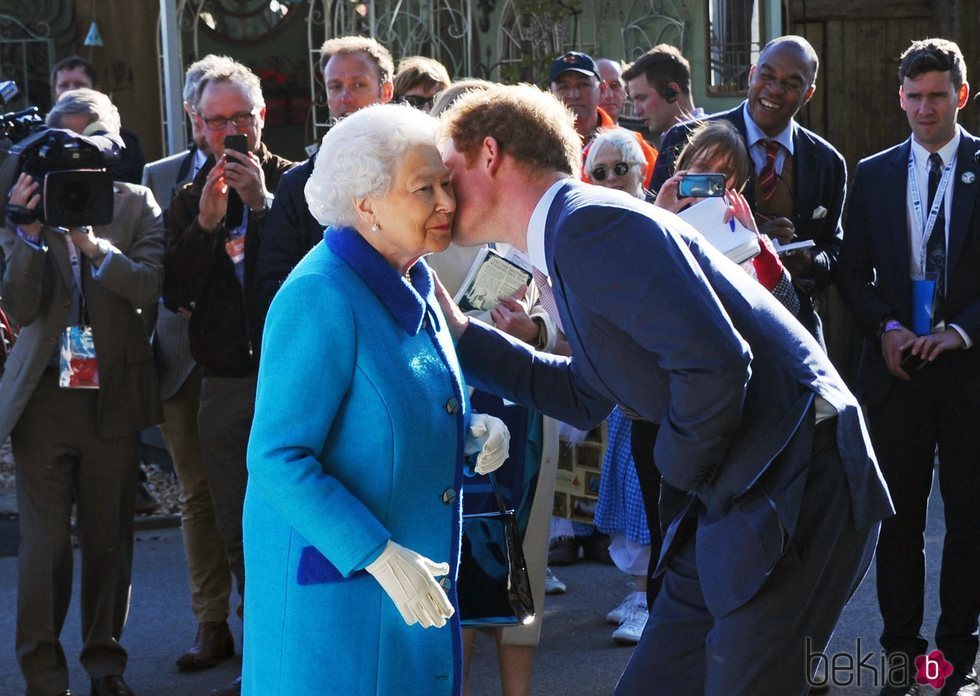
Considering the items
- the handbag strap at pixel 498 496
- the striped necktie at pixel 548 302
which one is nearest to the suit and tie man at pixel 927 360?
the striped necktie at pixel 548 302

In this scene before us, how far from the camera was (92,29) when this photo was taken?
844 cm

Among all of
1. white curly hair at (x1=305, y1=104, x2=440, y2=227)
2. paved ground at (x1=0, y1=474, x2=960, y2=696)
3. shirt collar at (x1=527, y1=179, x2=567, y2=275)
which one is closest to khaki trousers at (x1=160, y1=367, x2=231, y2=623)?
paved ground at (x1=0, y1=474, x2=960, y2=696)

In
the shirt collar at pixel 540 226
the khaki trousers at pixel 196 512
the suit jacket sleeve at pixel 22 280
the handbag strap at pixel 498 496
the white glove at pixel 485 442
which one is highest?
the shirt collar at pixel 540 226

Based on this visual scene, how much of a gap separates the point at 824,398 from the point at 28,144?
2869 millimetres

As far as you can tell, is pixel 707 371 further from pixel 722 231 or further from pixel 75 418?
pixel 75 418

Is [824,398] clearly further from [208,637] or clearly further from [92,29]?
[92,29]

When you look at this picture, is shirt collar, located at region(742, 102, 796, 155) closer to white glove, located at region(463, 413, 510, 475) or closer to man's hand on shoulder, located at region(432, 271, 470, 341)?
man's hand on shoulder, located at region(432, 271, 470, 341)

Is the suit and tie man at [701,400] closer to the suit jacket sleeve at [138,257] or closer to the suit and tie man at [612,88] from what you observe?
the suit jacket sleeve at [138,257]

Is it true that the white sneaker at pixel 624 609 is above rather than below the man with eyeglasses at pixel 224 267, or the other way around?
below

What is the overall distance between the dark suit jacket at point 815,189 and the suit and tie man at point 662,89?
5.18 ft

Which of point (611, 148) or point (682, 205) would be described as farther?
point (611, 148)

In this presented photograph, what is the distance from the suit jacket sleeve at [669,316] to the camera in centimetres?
245

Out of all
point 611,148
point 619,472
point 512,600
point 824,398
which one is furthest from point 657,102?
point 824,398

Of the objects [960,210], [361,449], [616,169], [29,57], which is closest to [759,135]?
[616,169]
